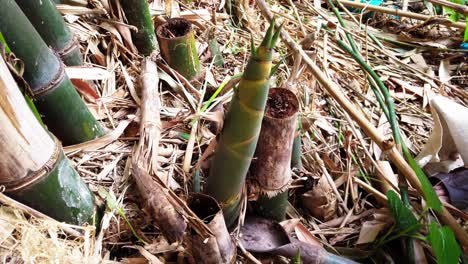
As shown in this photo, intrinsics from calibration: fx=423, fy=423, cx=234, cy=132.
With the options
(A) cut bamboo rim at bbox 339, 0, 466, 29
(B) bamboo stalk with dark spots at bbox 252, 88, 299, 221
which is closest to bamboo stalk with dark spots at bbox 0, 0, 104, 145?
(B) bamboo stalk with dark spots at bbox 252, 88, 299, 221

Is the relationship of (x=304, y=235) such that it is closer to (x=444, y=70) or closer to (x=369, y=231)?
(x=369, y=231)

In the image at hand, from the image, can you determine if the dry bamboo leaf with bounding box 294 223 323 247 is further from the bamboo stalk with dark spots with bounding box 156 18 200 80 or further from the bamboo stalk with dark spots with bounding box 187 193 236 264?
the bamboo stalk with dark spots with bounding box 156 18 200 80

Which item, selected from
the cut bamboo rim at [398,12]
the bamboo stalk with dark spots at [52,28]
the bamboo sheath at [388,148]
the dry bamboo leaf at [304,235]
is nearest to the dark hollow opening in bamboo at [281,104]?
the bamboo sheath at [388,148]

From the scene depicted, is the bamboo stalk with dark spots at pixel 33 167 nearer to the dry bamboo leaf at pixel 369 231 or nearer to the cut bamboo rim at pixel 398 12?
the dry bamboo leaf at pixel 369 231

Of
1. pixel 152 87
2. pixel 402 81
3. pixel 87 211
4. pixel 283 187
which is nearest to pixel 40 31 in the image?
pixel 152 87

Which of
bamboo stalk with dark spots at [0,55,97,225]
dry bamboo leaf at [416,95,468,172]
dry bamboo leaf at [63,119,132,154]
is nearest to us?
bamboo stalk with dark spots at [0,55,97,225]
